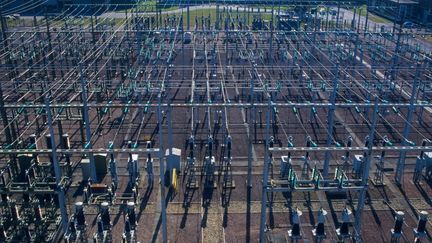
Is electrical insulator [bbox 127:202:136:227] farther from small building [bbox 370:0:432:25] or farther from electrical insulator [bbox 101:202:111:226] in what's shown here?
small building [bbox 370:0:432:25]

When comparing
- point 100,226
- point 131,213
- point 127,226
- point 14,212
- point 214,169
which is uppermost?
point 131,213

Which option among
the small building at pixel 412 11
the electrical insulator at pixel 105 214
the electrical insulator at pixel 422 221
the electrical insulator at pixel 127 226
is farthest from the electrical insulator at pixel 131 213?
the small building at pixel 412 11

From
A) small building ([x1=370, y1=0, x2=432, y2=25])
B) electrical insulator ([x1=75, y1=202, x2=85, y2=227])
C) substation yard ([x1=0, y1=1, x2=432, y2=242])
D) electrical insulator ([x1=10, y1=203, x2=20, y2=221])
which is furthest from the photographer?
A: small building ([x1=370, y1=0, x2=432, y2=25])

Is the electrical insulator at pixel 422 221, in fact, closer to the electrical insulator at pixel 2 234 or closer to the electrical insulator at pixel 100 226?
the electrical insulator at pixel 100 226

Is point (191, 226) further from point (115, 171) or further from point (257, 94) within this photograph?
point (257, 94)

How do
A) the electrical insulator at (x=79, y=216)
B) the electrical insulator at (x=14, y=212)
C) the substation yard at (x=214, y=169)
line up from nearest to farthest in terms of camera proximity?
the electrical insulator at (x=79, y=216) < the substation yard at (x=214, y=169) < the electrical insulator at (x=14, y=212)

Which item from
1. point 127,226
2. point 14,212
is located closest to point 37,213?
point 14,212

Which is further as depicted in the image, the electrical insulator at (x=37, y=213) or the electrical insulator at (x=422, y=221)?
the electrical insulator at (x=37, y=213)

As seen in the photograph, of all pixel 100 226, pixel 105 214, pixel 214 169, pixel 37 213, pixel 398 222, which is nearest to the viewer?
pixel 100 226

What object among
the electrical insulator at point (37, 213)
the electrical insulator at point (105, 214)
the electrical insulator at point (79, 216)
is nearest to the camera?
the electrical insulator at point (105, 214)

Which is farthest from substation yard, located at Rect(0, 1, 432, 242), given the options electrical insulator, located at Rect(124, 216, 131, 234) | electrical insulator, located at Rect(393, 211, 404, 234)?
electrical insulator, located at Rect(393, 211, 404, 234)

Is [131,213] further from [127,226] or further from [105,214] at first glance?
[105,214]
